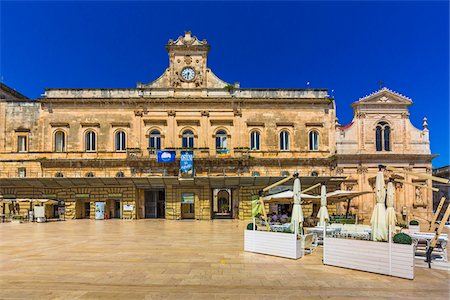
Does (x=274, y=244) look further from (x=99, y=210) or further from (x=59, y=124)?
(x=59, y=124)

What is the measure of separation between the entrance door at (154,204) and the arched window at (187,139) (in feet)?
18.7

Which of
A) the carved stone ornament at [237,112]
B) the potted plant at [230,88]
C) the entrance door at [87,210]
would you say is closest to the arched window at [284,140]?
the carved stone ornament at [237,112]

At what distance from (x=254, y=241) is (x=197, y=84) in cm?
2351

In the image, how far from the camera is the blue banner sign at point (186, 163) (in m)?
32.0

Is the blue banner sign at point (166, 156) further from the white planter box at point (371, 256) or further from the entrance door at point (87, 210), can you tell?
the white planter box at point (371, 256)

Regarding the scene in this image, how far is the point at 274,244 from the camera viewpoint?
12406 mm

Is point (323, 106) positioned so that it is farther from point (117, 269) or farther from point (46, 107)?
point (117, 269)

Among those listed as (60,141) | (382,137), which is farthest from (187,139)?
(382,137)

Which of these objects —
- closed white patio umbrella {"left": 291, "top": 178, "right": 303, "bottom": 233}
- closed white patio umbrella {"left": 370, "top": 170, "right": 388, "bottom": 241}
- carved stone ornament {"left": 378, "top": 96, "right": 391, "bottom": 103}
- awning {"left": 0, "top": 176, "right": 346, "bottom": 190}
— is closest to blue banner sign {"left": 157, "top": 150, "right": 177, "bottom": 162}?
awning {"left": 0, "top": 176, "right": 346, "bottom": 190}

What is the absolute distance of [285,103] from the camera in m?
34.0

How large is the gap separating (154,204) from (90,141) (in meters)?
8.41

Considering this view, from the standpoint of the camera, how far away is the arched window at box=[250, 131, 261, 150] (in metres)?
33.8

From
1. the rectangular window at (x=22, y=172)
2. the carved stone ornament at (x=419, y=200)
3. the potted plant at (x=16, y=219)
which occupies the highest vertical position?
the rectangular window at (x=22, y=172)

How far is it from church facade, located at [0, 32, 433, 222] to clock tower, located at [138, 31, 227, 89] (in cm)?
9
